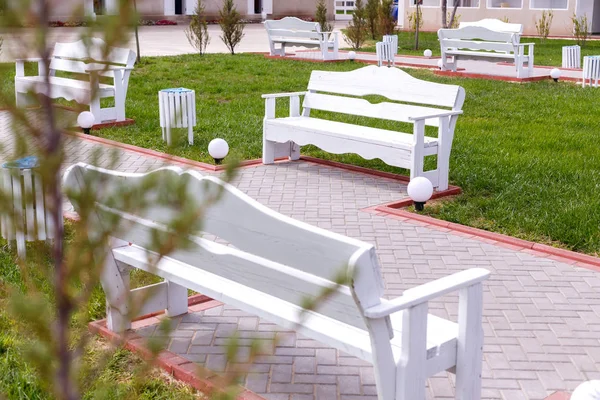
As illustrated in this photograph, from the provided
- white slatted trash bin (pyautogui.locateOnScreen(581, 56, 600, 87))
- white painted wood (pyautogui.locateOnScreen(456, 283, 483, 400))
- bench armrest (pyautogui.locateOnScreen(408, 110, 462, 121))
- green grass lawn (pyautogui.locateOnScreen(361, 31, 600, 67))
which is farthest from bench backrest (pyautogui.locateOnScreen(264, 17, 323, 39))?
white painted wood (pyautogui.locateOnScreen(456, 283, 483, 400))

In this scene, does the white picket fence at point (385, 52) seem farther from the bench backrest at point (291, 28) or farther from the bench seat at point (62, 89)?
the bench seat at point (62, 89)

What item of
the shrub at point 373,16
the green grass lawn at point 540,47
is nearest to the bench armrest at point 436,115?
the green grass lawn at point 540,47

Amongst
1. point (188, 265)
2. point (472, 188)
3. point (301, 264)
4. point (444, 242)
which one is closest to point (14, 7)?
point (301, 264)

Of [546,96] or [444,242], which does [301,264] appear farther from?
[546,96]

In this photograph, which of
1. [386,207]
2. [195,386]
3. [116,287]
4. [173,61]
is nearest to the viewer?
[195,386]

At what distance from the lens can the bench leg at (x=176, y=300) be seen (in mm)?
4332

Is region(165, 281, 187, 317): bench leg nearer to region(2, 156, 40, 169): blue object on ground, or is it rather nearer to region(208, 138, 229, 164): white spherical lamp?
region(2, 156, 40, 169): blue object on ground

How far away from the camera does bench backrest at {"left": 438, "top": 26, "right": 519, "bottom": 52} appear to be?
54.0 feet

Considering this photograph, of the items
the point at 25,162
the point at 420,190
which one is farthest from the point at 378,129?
the point at 25,162

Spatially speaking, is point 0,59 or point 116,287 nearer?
point 0,59

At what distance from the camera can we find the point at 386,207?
683 cm

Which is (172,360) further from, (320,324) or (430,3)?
(430,3)

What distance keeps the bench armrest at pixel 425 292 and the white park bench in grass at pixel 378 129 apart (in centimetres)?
387

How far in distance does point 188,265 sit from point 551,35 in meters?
30.1
